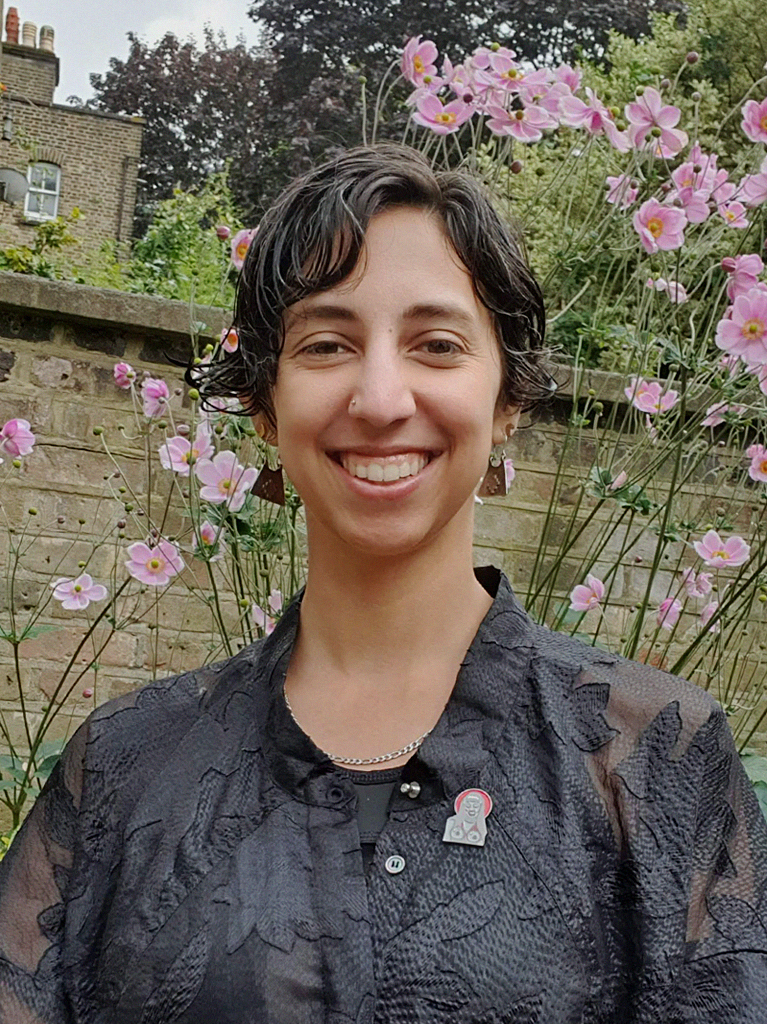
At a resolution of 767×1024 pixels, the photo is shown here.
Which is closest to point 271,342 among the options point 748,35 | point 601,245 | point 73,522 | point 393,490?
point 393,490

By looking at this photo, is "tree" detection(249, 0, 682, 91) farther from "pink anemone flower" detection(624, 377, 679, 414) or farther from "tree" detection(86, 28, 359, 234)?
"pink anemone flower" detection(624, 377, 679, 414)

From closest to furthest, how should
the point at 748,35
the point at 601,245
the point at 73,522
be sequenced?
the point at 601,245 → the point at 73,522 → the point at 748,35

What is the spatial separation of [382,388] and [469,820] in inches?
17.6

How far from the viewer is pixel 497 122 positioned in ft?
8.29

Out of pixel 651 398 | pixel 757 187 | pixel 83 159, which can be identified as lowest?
pixel 83 159

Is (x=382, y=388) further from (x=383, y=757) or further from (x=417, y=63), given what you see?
(x=417, y=63)

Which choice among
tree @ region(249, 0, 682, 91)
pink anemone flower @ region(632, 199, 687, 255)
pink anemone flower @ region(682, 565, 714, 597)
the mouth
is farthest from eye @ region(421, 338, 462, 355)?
tree @ region(249, 0, 682, 91)

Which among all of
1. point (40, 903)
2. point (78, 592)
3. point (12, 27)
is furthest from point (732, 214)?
point (12, 27)

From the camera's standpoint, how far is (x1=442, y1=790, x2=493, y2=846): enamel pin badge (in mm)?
1242

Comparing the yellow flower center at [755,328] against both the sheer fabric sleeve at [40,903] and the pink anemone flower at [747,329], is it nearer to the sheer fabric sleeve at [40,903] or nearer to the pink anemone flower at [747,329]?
the pink anemone flower at [747,329]

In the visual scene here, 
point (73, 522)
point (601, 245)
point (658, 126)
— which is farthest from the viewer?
point (73, 522)

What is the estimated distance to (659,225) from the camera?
8.08 ft

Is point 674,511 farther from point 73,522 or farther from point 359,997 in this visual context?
point 359,997

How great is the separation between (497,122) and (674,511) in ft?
5.66
